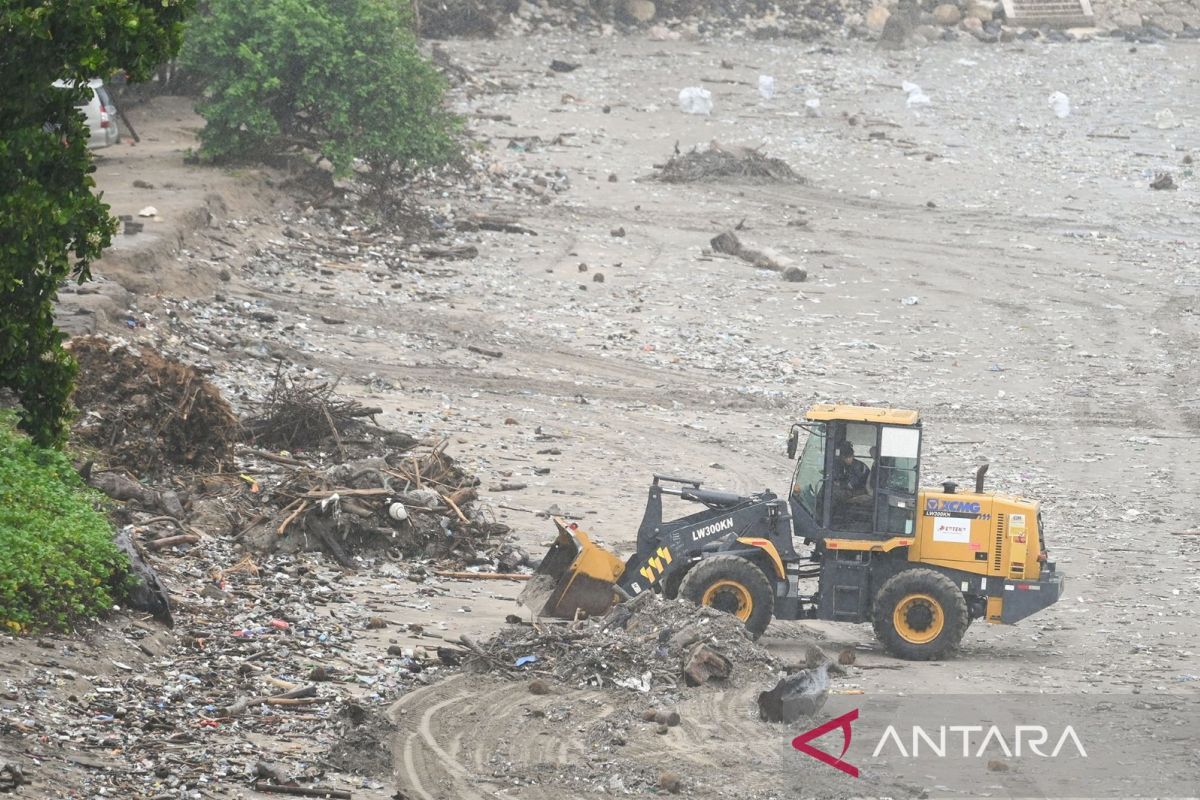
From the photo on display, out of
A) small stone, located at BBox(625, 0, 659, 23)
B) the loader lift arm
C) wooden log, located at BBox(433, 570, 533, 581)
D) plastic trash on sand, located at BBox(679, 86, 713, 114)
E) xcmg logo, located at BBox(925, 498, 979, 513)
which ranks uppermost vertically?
small stone, located at BBox(625, 0, 659, 23)

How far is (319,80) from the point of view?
2712cm

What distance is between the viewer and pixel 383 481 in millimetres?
15562

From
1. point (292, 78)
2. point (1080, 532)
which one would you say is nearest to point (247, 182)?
point (292, 78)

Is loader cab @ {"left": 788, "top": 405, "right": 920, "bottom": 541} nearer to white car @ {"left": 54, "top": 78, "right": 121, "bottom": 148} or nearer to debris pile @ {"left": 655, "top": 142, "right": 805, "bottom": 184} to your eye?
white car @ {"left": 54, "top": 78, "right": 121, "bottom": 148}

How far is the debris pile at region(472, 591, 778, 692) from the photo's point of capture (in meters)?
11.7

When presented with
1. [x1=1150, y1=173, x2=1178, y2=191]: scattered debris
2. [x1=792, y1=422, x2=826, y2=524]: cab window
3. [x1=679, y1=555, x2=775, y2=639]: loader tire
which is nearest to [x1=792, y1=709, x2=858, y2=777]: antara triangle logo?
[x1=679, y1=555, x2=775, y2=639]: loader tire

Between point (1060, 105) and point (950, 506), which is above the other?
point (1060, 105)

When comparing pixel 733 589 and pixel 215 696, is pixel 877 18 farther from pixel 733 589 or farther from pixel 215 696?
pixel 215 696

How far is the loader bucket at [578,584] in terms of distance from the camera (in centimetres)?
1334

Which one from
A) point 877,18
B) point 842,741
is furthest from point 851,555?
point 877,18

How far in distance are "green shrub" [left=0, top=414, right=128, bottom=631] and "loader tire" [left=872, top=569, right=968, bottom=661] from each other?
6.04 meters

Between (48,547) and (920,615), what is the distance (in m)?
6.82

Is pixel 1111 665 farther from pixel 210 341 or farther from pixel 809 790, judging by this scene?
pixel 210 341

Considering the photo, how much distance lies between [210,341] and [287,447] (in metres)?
4.07
